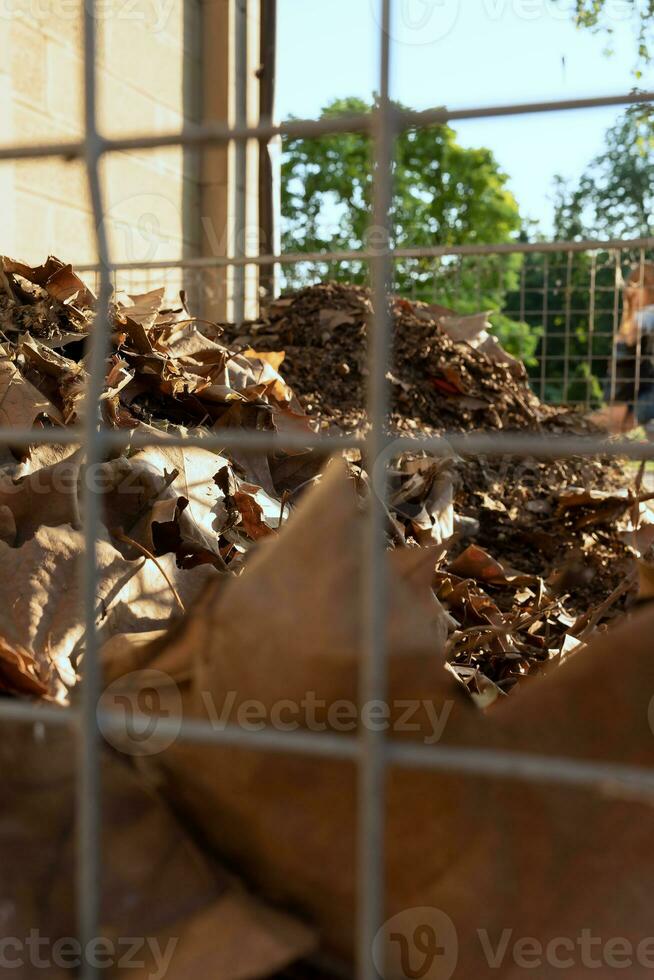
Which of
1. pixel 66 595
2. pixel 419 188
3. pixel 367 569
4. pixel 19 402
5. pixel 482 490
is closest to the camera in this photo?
pixel 367 569

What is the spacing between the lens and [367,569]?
44 cm

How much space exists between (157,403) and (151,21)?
4340mm

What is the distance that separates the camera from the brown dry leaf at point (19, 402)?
99cm

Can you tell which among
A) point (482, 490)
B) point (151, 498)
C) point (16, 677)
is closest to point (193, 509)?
point (151, 498)

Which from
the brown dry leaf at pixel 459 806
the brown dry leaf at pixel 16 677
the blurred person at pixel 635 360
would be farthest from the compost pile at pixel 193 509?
the blurred person at pixel 635 360

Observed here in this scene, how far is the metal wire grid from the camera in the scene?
406mm

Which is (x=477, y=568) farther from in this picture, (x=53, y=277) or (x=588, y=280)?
(x=588, y=280)

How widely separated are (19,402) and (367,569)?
27.1 inches

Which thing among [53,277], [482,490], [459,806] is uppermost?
[53,277]

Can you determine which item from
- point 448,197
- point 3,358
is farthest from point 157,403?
point 448,197

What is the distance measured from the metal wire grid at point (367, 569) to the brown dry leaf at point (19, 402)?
489mm

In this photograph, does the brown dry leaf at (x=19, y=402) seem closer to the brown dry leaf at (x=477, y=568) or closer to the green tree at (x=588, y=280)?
the brown dry leaf at (x=477, y=568)

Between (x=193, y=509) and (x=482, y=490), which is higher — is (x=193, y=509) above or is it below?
above

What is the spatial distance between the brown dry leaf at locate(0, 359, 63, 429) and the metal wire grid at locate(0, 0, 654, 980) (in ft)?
1.61
